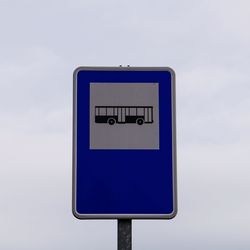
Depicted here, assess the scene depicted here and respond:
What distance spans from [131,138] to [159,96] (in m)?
0.38

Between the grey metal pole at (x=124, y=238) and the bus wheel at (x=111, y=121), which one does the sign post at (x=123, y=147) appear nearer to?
the bus wheel at (x=111, y=121)

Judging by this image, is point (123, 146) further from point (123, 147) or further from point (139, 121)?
point (139, 121)

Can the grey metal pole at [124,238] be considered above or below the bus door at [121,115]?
below

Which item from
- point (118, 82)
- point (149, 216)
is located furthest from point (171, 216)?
point (118, 82)

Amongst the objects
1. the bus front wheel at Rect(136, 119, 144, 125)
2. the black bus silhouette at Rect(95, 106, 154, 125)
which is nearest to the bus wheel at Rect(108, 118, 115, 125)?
the black bus silhouette at Rect(95, 106, 154, 125)

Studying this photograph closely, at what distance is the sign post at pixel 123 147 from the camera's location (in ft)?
13.6

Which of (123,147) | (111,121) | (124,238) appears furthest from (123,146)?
(124,238)

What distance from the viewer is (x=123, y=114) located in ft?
13.8

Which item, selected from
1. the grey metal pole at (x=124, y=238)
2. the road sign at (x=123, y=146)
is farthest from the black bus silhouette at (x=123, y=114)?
the grey metal pole at (x=124, y=238)

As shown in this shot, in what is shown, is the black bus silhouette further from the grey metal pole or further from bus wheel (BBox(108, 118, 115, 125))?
the grey metal pole

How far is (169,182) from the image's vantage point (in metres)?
4.18

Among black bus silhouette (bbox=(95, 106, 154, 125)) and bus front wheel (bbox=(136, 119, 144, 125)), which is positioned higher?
black bus silhouette (bbox=(95, 106, 154, 125))

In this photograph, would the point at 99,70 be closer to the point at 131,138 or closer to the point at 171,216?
the point at 131,138

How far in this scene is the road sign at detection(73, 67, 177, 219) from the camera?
414 centimetres
